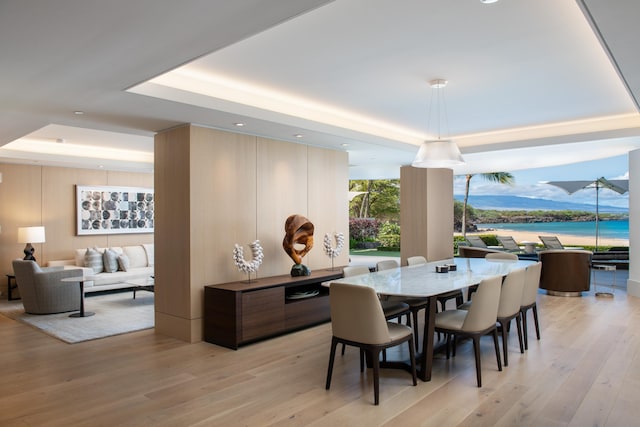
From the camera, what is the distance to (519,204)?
47.4 feet

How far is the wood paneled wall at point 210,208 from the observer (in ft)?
16.0

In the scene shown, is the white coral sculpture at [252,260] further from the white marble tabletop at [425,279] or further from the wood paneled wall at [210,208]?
the white marble tabletop at [425,279]

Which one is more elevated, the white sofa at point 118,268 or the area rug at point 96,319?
the white sofa at point 118,268

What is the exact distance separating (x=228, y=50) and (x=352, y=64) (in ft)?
3.48

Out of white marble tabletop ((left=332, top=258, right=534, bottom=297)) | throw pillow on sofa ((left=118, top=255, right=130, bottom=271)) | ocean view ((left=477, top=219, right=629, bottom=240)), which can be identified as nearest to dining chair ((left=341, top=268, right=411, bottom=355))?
white marble tabletop ((left=332, top=258, right=534, bottom=297))

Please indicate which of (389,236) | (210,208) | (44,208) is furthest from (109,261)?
(389,236)

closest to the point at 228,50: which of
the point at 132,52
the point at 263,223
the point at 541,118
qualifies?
the point at 132,52

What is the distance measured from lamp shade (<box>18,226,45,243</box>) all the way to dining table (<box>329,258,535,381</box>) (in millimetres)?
5812

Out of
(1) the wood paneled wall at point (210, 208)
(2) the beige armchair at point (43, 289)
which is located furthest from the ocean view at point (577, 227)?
(2) the beige armchair at point (43, 289)

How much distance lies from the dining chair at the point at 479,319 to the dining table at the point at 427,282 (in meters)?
0.18

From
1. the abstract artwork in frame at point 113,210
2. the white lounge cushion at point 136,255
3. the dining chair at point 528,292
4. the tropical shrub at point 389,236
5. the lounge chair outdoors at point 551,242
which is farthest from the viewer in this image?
the tropical shrub at point 389,236

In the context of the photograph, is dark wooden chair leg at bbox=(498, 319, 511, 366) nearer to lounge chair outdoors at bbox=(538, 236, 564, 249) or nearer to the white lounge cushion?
lounge chair outdoors at bbox=(538, 236, 564, 249)

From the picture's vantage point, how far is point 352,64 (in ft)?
12.7

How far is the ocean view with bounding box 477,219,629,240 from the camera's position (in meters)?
12.9
